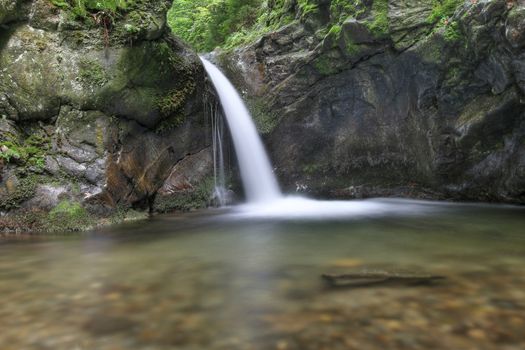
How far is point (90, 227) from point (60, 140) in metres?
1.88

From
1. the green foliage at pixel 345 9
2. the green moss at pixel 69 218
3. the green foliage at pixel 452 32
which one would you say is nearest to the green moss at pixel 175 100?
the green moss at pixel 69 218

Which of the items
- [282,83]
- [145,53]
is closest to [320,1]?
Result: [282,83]

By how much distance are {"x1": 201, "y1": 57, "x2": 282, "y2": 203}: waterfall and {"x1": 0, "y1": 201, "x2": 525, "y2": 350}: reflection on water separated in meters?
4.53

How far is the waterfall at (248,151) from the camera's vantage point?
10.8 meters

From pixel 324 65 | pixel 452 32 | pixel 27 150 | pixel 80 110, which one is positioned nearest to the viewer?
pixel 27 150

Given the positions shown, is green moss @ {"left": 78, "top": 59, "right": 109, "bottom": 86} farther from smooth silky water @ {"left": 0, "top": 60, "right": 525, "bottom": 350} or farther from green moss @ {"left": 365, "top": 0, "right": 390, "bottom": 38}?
green moss @ {"left": 365, "top": 0, "right": 390, "bottom": 38}

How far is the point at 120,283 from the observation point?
3.80 meters

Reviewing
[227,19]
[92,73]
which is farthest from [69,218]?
[227,19]

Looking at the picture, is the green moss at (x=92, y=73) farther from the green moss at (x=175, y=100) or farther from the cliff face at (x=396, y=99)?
the cliff face at (x=396, y=99)

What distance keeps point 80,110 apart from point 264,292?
626 cm

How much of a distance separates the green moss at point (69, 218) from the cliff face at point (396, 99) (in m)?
5.46

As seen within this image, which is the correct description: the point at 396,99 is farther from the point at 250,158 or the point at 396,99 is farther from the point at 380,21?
the point at 250,158

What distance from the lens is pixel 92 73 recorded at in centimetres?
802

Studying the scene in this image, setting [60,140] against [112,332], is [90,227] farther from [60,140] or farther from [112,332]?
[112,332]
